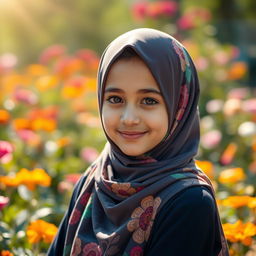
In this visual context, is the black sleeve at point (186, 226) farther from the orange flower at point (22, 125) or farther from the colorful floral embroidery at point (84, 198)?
the orange flower at point (22, 125)

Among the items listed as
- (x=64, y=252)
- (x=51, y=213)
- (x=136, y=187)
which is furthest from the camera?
(x=51, y=213)

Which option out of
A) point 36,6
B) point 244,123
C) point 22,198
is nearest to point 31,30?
point 36,6

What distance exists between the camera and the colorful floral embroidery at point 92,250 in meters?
1.90

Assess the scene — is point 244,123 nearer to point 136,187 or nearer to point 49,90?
point 49,90

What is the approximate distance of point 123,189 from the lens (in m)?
1.88

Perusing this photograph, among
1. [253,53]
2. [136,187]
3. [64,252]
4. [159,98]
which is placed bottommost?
[253,53]

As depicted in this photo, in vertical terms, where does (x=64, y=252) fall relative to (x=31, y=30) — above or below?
→ above

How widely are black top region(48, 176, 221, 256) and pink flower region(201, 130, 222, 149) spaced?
222 cm

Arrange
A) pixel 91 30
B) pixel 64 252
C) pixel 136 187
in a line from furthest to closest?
pixel 91 30, pixel 64 252, pixel 136 187

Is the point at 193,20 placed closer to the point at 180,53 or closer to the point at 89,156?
the point at 89,156

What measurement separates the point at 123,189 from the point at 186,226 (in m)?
0.24

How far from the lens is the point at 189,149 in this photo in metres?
1.95

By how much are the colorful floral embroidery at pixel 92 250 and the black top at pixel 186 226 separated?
0.57 feet

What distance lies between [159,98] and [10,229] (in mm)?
1059
